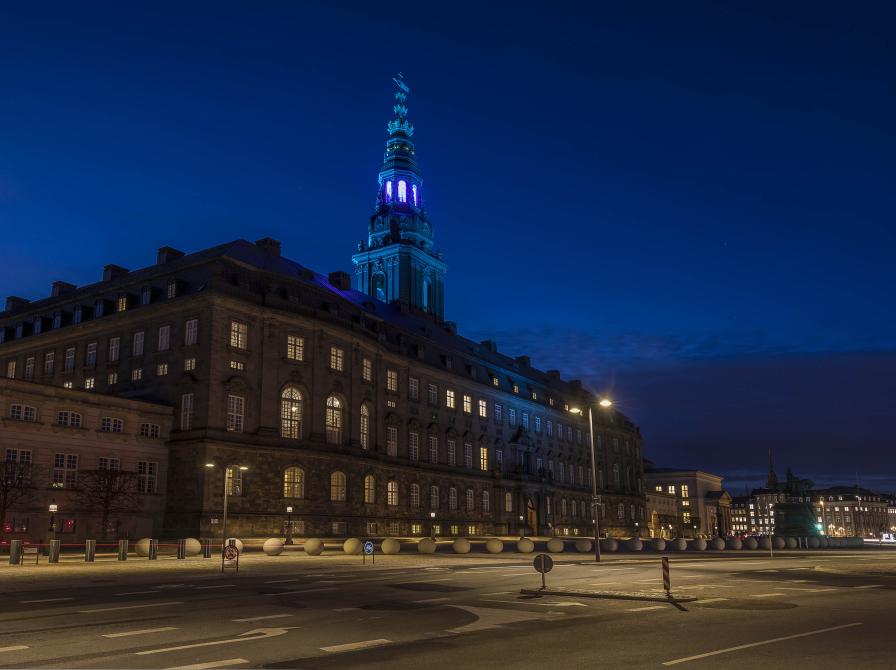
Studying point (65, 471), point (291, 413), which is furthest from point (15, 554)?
point (291, 413)

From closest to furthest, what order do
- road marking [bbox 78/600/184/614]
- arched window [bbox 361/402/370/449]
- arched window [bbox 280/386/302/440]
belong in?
road marking [bbox 78/600/184/614] < arched window [bbox 280/386/302/440] < arched window [bbox 361/402/370/449]

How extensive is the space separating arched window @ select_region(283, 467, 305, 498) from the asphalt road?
37.9 metres

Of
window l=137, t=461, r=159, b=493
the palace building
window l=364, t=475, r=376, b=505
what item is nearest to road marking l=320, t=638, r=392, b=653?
the palace building

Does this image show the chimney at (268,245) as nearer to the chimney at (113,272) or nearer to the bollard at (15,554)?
the chimney at (113,272)

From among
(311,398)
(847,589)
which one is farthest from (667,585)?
(311,398)

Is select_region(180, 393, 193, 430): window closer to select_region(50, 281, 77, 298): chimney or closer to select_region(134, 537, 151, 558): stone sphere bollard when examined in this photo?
select_region(134, 537, 151, 558): stone sphere bollard

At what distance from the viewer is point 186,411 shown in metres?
67.3

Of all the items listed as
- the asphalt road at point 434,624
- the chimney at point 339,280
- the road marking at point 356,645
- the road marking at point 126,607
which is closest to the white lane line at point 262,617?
the asphalt road at point 434,624

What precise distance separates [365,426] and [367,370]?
5697 millimetres

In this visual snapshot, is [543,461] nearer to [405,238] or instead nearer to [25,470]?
[405,238]

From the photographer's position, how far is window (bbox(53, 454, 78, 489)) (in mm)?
59750

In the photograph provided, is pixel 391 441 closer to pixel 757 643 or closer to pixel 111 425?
pixel 111 425

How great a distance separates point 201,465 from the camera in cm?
6475

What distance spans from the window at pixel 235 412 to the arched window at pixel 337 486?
11.1 m
